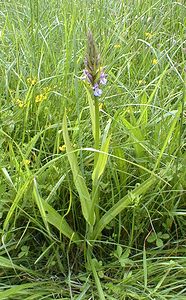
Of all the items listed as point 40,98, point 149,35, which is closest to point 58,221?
point 40,98

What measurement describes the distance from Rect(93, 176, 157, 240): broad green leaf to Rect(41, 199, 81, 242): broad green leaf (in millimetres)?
52

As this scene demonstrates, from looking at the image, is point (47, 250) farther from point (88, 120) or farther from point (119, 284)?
point (88, 120)

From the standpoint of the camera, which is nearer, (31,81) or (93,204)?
(93,204)

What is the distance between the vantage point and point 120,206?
1.05 meters

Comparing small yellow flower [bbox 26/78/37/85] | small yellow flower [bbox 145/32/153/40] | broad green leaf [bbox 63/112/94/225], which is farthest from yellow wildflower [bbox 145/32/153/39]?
broad green leaf [bbox 63/112/94/225]

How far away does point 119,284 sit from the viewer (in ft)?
3.36

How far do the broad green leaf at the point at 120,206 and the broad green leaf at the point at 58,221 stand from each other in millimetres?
52

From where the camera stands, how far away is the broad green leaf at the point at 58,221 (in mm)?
1041

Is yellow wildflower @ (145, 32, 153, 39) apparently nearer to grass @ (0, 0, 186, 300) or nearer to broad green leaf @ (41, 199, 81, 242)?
grass @ (0, 0, 186, 300)

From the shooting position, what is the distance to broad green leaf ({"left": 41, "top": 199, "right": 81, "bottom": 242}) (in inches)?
41.0

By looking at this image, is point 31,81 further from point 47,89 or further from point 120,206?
point 120,206

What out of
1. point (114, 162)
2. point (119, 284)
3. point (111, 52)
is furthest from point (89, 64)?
point (111, 52)

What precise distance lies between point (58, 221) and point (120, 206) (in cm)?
14

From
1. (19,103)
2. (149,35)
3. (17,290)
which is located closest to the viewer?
(17,290)
